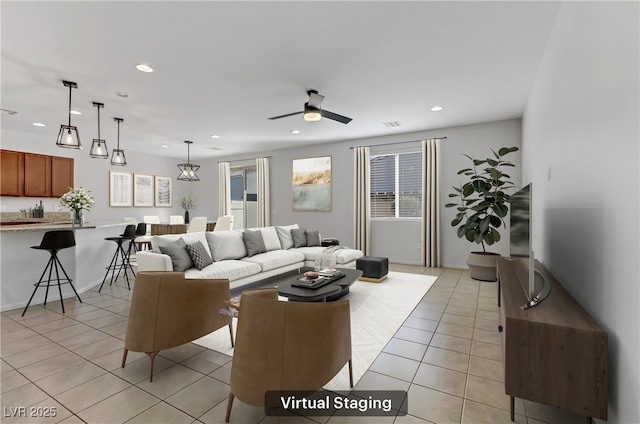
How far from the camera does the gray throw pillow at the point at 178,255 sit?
11.4 ft

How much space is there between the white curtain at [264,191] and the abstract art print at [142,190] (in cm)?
331

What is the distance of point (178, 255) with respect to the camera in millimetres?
3506

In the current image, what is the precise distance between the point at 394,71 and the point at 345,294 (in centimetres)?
289

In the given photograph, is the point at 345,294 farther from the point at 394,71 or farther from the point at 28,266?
the point at 28,266

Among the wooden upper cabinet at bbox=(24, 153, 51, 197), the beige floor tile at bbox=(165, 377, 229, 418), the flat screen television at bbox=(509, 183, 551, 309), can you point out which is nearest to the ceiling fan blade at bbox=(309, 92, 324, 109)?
the flat screen television at bbox=(509, 183, 551, 309)

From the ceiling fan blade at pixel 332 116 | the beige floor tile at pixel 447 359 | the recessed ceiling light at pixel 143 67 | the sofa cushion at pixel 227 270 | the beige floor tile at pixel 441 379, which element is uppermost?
the recessed ceiling light at pixel 143 67

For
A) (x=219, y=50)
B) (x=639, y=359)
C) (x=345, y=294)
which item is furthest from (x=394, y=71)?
(x=639, y=359)

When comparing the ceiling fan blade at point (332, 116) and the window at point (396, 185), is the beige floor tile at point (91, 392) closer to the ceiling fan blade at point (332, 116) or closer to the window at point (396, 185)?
the ceiling fan blade at point (332, 116)

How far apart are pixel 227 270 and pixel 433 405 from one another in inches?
105

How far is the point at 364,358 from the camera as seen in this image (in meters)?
2.43

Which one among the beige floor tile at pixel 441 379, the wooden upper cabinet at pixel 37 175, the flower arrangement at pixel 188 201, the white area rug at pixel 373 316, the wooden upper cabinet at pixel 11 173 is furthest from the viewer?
the flower arrangement at pixel 188 201

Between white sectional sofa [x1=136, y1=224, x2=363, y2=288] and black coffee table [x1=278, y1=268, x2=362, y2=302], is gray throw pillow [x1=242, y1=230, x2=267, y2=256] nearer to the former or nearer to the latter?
white sectional sofa [x1=136, y1=224, x2=363, y2=288]

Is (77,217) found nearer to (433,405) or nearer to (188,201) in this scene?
(433,405)

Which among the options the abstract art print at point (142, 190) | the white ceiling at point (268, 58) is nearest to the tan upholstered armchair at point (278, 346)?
the white ceiling at point (268, 58)
